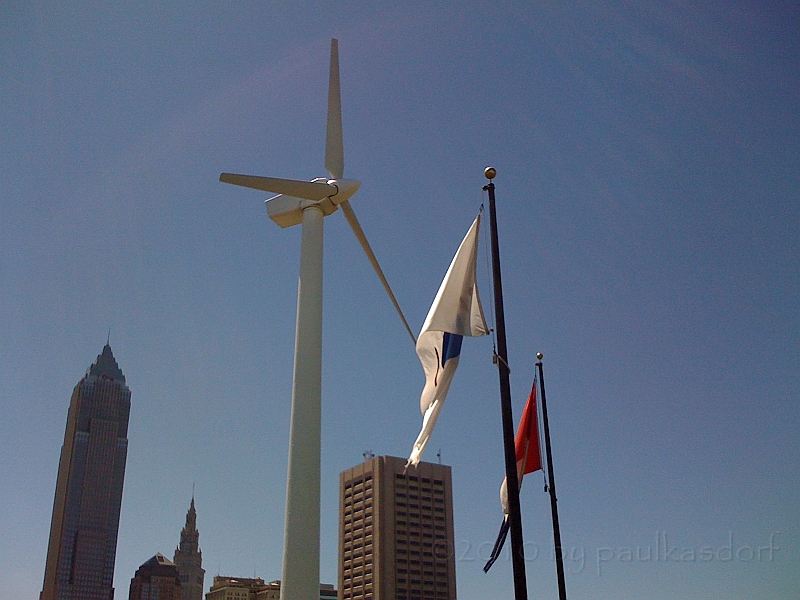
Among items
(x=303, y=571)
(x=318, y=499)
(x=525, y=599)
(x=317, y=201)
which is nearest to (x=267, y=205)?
(x=317, y=201)

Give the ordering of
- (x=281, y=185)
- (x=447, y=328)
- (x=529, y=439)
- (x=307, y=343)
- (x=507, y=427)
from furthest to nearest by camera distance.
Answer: (x=281, y=185) < (x=307, y=343) < (x=529, y=439) < (x=447, y=328) < (x=507, y=427)

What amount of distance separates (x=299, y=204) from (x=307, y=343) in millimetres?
6165

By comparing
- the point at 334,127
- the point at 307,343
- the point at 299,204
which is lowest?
the point at 307,343

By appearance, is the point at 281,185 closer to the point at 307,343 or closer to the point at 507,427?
the point at 307,343

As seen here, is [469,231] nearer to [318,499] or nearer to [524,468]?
[524,468]

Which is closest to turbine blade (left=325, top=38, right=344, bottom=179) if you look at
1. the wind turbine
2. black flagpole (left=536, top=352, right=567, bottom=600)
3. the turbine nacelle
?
the wind turbine

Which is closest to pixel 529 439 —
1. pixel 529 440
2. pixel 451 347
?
pixel 529 440

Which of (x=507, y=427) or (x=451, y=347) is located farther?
(x=451, y=347)

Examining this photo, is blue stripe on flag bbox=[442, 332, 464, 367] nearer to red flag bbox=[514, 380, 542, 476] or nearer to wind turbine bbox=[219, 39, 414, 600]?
red flag bbox=[514, 380, 542, 476]

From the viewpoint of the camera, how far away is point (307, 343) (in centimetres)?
2716

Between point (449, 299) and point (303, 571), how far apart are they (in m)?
9.42

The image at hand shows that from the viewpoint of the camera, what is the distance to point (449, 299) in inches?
855

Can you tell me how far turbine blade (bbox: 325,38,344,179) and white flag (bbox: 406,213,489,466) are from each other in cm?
1255

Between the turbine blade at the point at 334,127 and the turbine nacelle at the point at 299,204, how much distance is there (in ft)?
7.37
